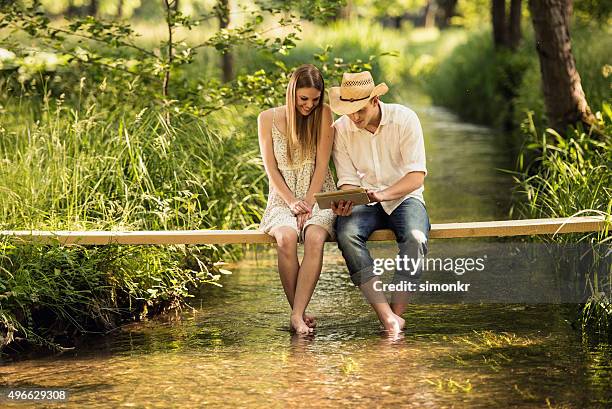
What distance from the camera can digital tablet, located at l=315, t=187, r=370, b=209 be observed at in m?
6.04

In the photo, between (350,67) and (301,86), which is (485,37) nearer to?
(350,67)

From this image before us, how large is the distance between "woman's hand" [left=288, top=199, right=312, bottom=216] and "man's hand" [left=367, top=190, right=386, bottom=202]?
0.39 metres

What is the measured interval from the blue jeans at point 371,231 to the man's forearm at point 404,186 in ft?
0.28

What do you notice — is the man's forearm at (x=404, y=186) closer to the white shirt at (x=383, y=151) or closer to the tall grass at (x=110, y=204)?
the white shirt at (x=383, y=151)

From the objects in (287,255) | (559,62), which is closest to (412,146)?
(287,255)

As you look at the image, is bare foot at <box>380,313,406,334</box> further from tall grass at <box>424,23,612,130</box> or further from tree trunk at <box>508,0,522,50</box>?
tree trunk at <box>508,0,522,50</box>

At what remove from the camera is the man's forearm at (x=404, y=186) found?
625 cm

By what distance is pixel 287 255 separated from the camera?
6.25 metres

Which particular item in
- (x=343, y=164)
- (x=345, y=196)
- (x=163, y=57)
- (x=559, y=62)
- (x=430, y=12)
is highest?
(x=163, y=57)

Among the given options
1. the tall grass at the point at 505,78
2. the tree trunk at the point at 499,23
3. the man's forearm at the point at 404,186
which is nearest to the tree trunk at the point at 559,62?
the tall grass at the point at 505,78

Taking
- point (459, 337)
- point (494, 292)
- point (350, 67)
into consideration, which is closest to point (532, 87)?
point (350, 67)

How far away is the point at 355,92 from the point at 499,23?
15.4m

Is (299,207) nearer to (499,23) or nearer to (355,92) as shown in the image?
(355,92)

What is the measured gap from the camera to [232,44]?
8680 mm
